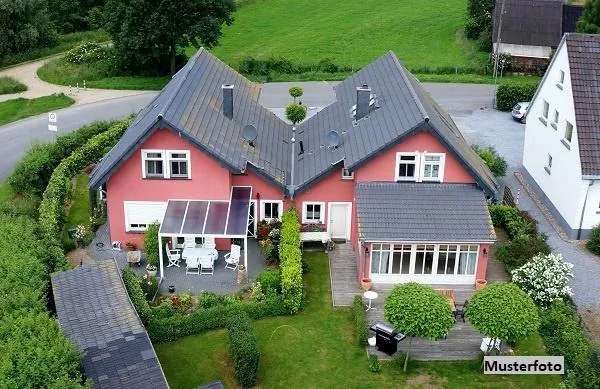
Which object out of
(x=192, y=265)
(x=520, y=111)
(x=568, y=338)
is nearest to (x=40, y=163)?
(x=192, y=265)

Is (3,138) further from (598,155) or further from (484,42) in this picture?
(484,42)

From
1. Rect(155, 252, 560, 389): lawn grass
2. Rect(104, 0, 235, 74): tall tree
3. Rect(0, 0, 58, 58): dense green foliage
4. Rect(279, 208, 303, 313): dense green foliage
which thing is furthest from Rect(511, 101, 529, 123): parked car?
Rect(0, 0, 58, 58): dense green foliage

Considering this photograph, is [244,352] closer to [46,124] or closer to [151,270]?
[151,270]

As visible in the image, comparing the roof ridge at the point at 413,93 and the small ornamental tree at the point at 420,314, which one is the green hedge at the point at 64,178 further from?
the roof ridge at the point at 413,93

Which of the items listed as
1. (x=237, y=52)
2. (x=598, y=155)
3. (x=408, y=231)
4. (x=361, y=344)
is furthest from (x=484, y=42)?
(x=361, y=344)

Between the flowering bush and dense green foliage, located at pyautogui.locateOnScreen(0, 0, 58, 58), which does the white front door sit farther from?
dense green foliage, located at pyautogui.locateOnScreen(0, 0, 58, 58)

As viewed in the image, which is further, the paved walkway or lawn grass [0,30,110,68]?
lawn grass [0,30,110,68]
